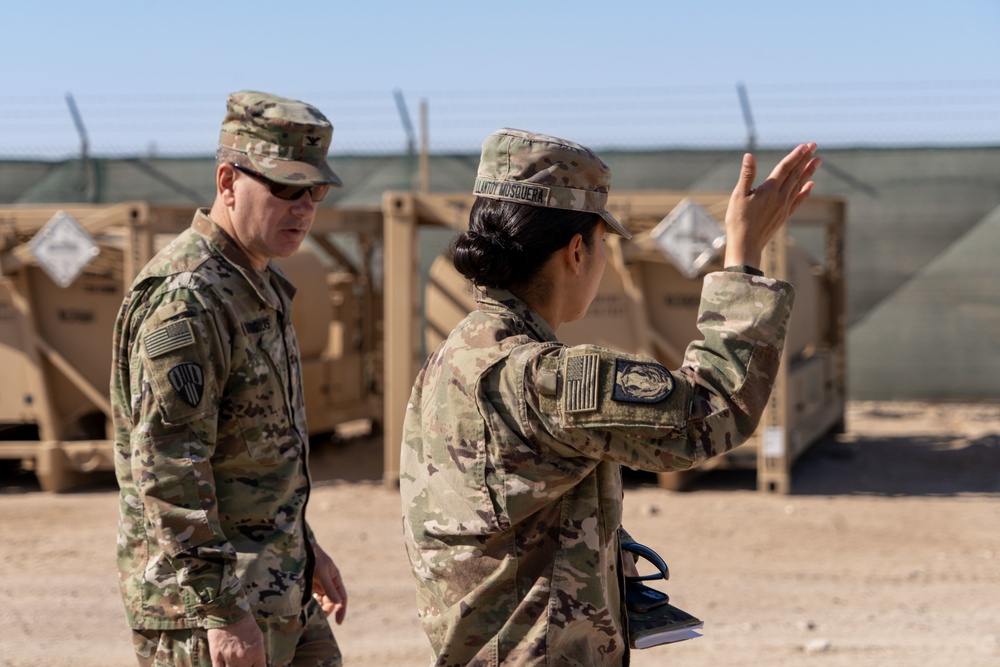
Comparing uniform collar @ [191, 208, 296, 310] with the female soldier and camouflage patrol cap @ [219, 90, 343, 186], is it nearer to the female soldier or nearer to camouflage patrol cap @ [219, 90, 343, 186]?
camouflage patrol cap @ [219, 90, 343, 186]

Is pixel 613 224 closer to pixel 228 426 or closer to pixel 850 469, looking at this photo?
pixel 228 426

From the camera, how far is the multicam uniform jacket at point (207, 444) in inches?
91.0

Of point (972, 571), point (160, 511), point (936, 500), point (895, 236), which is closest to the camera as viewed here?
point (160, 511)

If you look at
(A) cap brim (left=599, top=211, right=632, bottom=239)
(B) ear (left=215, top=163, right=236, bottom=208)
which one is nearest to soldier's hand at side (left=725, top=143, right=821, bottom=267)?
(A) cap brim (left=599, top=211, right=632, bottom=239)

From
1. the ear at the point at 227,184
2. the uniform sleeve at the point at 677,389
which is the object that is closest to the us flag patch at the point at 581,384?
the uniform sleeve at the point at 677,389

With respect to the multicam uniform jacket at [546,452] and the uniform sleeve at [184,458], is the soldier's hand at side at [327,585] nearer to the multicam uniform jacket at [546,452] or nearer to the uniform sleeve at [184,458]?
the uniform sleeve at [184,458]

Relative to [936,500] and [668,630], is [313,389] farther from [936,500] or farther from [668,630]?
[668,630]

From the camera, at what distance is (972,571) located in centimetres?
586

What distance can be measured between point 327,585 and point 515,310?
1.25 m

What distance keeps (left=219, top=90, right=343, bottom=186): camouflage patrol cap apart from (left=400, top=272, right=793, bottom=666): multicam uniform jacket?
33.1 inches

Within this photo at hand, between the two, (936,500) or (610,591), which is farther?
(936,500)

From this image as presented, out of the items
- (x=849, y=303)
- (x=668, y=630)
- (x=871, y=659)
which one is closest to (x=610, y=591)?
(x=668, y=630)

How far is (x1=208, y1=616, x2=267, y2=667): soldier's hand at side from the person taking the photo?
2.31m

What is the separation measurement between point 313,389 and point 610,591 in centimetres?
695
